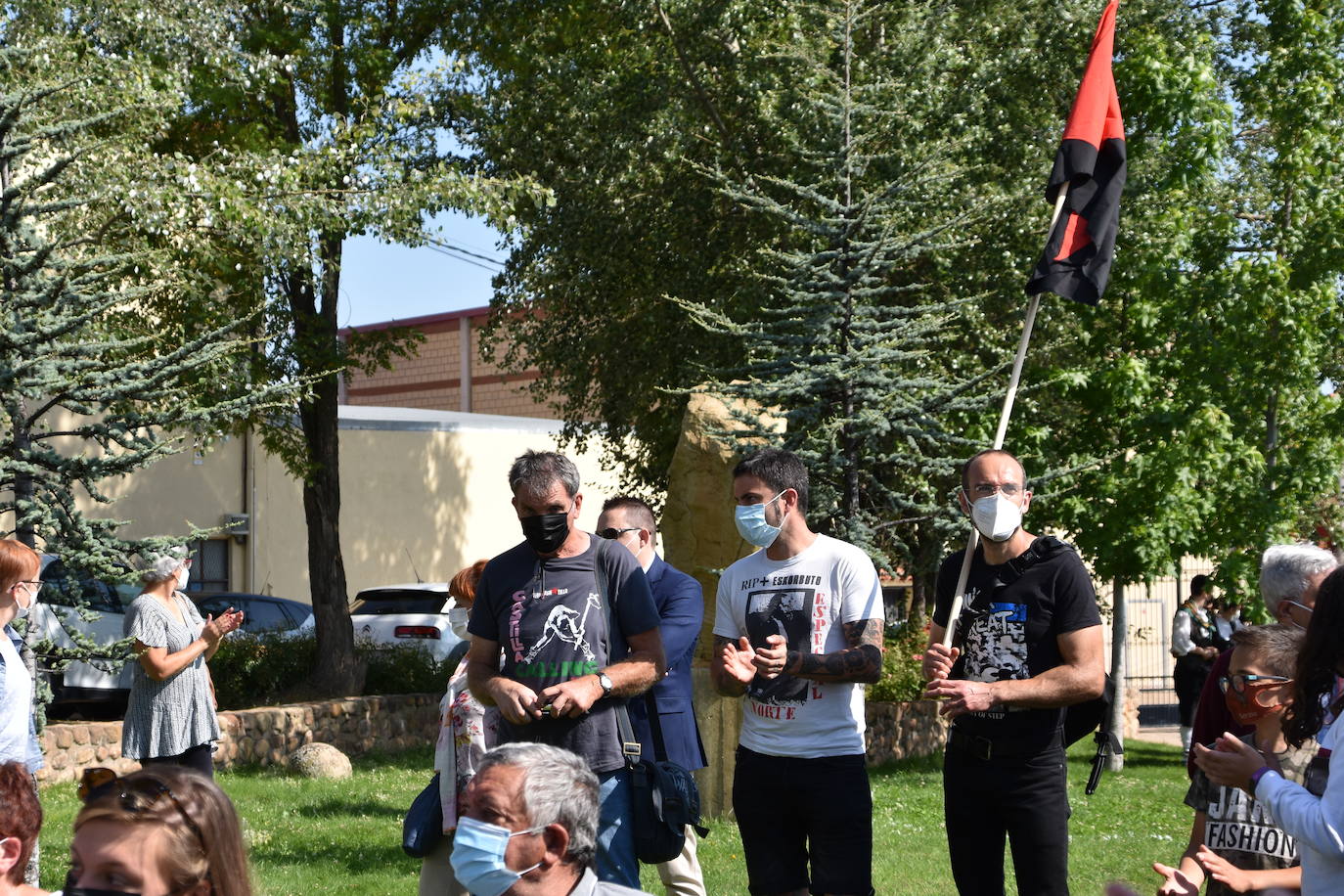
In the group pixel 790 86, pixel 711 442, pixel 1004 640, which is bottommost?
pixel 1004 640

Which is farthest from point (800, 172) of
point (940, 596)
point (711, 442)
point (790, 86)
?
point (940, 596)

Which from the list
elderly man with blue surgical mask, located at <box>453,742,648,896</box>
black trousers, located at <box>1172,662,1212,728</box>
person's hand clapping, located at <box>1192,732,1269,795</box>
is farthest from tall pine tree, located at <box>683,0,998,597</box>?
elderly man with blue surgical mask, located at <box>453,742,648,896</box>

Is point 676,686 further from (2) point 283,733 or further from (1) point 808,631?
(2) point 283,733

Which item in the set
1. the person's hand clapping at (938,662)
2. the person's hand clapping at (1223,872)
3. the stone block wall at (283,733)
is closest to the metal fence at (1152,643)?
the stone block wall at (283,733)

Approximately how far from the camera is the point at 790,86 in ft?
48.0

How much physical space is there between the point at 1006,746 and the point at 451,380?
38278 millimetres

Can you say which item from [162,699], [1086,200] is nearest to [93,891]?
[1086,200]

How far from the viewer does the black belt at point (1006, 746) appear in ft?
15.4

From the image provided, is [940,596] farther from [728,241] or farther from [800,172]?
[728,241]

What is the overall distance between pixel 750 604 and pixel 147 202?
8619mm

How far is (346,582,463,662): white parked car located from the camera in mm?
19375

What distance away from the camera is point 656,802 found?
177 inches

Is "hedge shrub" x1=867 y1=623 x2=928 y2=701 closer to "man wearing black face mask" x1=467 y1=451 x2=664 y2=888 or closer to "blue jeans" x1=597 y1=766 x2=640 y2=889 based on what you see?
"man wearing black face mask" x1=467 y1=451 x2=664 y2=888

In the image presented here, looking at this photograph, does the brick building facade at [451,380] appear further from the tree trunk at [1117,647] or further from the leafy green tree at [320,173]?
the tree trunk at [1117,647]
